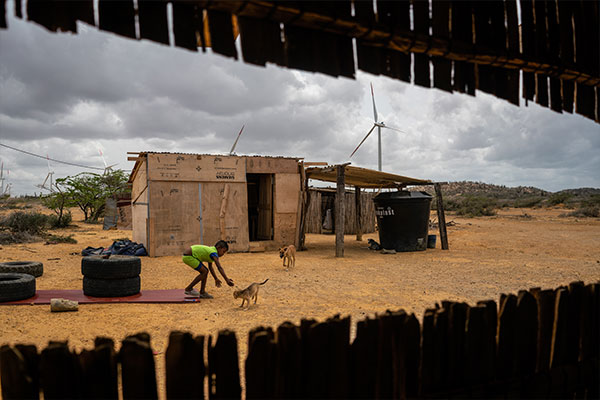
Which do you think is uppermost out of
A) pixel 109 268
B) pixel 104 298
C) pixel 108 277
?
pixel 109 268

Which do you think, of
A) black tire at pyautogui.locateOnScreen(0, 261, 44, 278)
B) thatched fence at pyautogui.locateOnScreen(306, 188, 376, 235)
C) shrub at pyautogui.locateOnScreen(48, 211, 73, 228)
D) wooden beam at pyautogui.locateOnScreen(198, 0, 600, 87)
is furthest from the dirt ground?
shrub at pyautogui.locateOnScreen(48, 211, 73, 228)

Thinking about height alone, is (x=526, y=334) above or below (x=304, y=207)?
below

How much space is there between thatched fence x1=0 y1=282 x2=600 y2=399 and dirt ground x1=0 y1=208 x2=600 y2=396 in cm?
229

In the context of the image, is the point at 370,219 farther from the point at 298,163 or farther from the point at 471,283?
the point at 471,283

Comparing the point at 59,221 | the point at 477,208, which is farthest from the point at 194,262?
the point at 477,208

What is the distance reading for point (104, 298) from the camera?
730 centimetres

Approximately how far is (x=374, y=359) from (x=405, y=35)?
6.57ft

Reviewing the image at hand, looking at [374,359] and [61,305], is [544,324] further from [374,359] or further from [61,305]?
[61,305]

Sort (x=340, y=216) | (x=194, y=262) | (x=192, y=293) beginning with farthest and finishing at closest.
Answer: (x=340, y=216) → (x=192, y=293) → (x=194, y=262)

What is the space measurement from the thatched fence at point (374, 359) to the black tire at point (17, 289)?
6.26 metres

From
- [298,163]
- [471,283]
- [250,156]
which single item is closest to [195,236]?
[250,156]

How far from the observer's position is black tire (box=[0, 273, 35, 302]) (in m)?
6.89

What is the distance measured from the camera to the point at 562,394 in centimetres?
272

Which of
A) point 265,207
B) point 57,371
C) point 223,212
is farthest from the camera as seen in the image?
point 265,207
